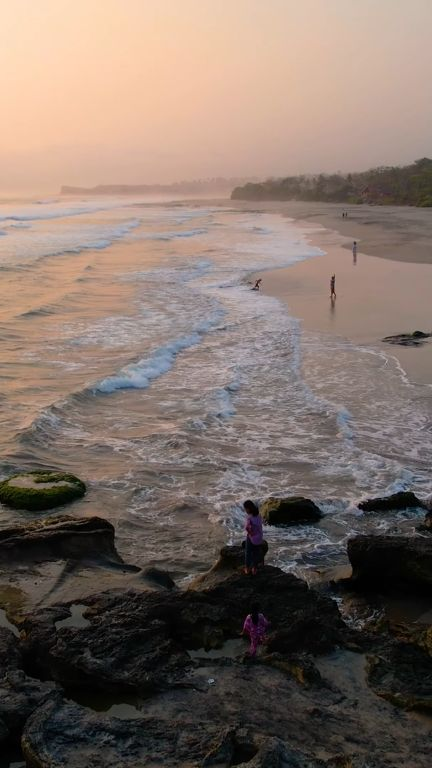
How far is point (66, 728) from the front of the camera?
22.5ft

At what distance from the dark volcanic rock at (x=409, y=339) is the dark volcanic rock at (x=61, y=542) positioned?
15.9m

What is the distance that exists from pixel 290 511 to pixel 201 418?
588 centimetres

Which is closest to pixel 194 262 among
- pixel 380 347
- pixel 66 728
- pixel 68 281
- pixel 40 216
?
pixel 68 281

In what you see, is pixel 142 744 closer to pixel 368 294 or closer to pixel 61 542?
pixel 61 542

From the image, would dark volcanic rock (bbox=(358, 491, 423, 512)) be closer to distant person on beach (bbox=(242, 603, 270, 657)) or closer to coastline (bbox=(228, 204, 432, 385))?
distant person on beach (bbox=(242, 603, 270, 657))

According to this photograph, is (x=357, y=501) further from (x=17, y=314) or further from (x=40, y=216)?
(x=40, y=216)

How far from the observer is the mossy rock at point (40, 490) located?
42.3 ft

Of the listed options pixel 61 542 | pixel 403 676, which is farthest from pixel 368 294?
pixel 403 676

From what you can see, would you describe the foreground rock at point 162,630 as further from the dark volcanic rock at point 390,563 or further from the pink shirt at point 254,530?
the dark volcanic rock at point 390,563

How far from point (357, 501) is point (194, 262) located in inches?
1510

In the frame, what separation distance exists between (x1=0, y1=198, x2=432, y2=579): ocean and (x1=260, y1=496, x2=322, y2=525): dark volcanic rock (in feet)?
0.69

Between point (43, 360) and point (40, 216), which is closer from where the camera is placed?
point (43, 360)

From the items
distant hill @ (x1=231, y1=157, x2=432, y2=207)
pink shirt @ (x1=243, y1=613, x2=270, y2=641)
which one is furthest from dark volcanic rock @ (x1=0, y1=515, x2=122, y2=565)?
distant hill @ (x1=231, y1=157, x2=432, y2=207)

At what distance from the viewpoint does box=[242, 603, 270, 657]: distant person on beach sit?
8.41m
